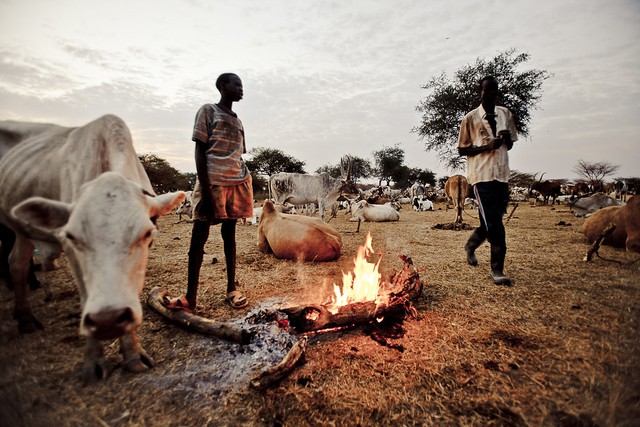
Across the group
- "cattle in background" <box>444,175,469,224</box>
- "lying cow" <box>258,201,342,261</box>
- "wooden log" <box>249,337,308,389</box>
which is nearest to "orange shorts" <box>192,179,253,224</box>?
"wooden log" <box>249,337,308,389</box>

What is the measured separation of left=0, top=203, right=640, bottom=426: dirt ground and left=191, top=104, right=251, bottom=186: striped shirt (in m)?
1.57

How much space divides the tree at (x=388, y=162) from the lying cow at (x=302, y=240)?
59.2 metres

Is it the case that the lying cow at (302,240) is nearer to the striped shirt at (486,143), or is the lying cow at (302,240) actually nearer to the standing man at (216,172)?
the standing man at (216,172)

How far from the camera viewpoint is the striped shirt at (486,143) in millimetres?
3914

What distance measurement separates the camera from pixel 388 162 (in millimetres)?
61406

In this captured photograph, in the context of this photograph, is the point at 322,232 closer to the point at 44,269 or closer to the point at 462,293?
the point at 462,293

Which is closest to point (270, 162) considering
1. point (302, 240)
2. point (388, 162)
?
point (388, 162)

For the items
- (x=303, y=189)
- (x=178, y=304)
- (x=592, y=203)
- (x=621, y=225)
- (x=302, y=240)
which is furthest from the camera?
(x=303, y=189)

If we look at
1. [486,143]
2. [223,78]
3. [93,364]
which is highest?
[223,78]

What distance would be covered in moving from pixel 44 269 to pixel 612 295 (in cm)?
569

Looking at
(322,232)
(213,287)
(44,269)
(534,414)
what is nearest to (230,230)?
(213,287)

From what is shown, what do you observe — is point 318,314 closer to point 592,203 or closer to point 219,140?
point 219,140

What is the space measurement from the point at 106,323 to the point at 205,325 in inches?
50.8

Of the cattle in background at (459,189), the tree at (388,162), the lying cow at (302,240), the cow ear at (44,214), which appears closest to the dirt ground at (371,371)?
the cow ear at (44,214)
